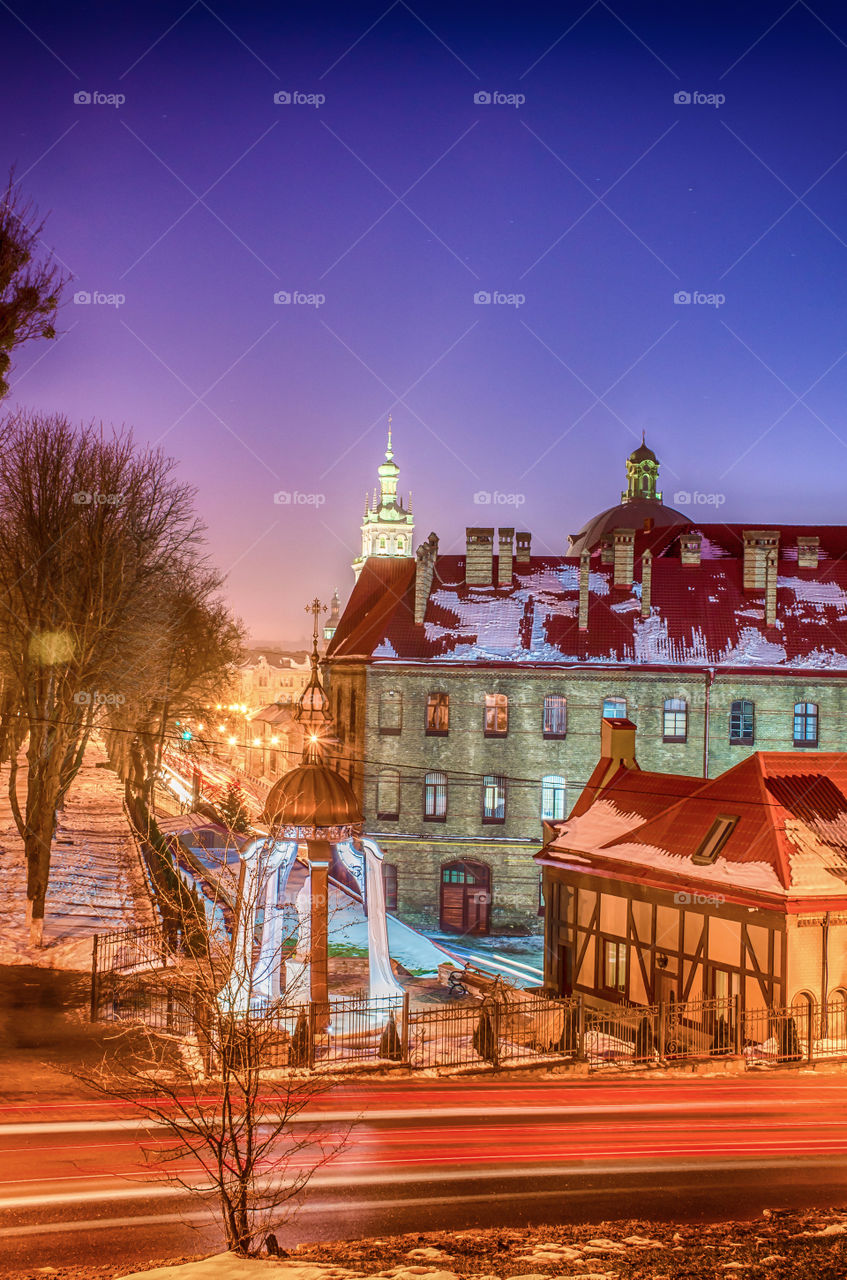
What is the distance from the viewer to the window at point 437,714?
38781 mm

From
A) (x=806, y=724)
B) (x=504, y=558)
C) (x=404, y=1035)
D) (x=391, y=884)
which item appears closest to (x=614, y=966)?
(x=404, y=1035)

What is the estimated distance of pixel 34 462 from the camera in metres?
27.6

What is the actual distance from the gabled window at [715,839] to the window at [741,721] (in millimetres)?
14128

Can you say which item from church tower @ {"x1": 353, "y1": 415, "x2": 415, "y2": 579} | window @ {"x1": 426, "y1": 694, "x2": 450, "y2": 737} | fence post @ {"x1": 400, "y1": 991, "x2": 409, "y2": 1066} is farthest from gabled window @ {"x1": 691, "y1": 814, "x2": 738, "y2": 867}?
church tower @ {"x1": 353, "y1": 415, "x2": 415, "y2": 579}

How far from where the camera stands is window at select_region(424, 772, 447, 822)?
38.5m

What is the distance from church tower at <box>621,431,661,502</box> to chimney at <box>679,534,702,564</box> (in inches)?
1304

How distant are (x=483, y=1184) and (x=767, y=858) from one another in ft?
40.3

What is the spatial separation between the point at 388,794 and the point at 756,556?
18032mm

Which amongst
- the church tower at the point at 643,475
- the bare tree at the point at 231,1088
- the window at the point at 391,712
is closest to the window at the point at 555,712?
the window at the point at 391,712

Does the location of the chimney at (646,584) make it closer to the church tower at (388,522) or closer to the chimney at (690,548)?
the chimney at (690,548)

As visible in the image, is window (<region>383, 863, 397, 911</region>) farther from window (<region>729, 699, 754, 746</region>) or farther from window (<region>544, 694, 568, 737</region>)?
window (<region>729, 699, 754, 746</region>)

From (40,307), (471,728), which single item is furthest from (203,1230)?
(471,728)
